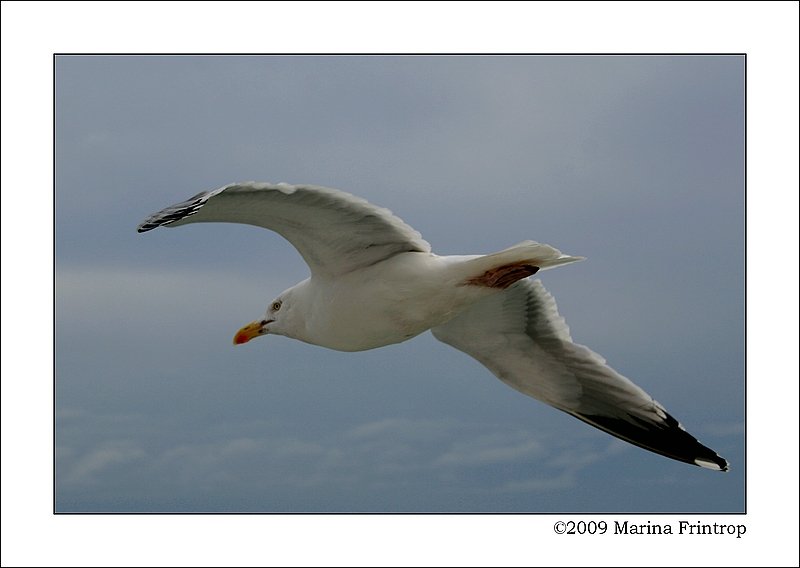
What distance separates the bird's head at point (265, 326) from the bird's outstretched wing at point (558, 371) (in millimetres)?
773

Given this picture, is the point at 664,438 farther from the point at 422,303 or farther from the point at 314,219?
the point at 314,219

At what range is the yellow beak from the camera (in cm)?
505

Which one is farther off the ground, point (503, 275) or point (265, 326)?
point (503, 275)

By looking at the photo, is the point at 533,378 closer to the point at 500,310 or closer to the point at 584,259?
the point at 500,310

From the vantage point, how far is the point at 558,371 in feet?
16.5

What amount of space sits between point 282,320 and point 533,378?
4.16 ft

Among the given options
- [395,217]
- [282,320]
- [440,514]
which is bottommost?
[440,514]

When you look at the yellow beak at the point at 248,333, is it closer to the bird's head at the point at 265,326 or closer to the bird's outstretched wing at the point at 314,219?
the bird's head at the point at 265,326

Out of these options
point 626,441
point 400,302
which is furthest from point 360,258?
point 626,441

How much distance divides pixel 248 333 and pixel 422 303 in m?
1.16

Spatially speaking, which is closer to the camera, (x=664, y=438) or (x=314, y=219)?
(x=314, y=219)

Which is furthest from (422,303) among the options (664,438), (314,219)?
(664,438)

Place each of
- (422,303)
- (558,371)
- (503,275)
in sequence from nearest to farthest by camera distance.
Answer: (503,275)
(422,303)
(558,371)

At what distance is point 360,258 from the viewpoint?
4387 mm
